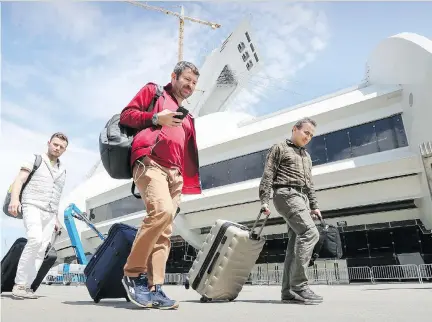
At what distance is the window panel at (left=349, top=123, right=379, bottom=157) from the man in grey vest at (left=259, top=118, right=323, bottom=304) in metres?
10.9

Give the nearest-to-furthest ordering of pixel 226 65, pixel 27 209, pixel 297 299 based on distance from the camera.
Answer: pixel 297 299, pixel 27 209, pixel 226 65

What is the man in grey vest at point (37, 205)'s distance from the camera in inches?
129

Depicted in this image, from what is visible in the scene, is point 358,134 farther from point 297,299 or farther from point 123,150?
point 123,150

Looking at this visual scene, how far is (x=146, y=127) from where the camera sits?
249cm

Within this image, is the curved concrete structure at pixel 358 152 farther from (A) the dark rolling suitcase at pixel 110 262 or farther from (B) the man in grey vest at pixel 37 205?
(B) the man in grey vest at pixel 37 205

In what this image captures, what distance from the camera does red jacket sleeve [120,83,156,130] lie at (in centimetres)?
241

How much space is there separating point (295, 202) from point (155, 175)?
1260 mm

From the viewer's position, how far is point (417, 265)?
12148mm

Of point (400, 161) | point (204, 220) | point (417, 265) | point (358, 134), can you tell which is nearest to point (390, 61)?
point (358, 134)

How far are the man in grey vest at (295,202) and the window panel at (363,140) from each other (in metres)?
10.9

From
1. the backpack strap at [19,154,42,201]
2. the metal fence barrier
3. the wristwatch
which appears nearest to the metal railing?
the metal fence barrier

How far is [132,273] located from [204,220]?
49.4 feet

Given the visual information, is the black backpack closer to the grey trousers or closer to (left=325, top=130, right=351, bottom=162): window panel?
the grey trousers

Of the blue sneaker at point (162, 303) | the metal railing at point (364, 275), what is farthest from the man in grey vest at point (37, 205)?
the metal railing at point (364, 275)
